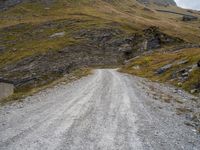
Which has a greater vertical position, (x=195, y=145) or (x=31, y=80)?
(x=195, y=145)

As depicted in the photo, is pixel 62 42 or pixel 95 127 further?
pixel 62 42

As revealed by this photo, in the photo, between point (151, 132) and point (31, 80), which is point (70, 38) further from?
point (151, 132)

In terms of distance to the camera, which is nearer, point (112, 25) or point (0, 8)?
point (112, 25)

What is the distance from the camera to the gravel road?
1702cm

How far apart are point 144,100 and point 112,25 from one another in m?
118

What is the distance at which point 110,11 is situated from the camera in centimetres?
19362

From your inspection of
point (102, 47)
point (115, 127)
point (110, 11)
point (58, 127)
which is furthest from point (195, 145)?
point (110, 11)

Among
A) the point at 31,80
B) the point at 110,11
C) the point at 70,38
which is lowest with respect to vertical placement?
the point at 31,80

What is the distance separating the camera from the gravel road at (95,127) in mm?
17016

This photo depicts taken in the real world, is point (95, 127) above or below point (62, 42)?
above

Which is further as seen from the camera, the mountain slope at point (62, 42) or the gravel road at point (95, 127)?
the mountain slope at point (62, 42)

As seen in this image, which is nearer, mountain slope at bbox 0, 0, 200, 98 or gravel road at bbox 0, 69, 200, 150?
gravel road at bbox 0, 69, 200, 150

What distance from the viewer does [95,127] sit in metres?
20.5

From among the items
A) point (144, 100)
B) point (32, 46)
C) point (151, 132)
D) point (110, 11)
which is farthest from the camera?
point (110, 11)
